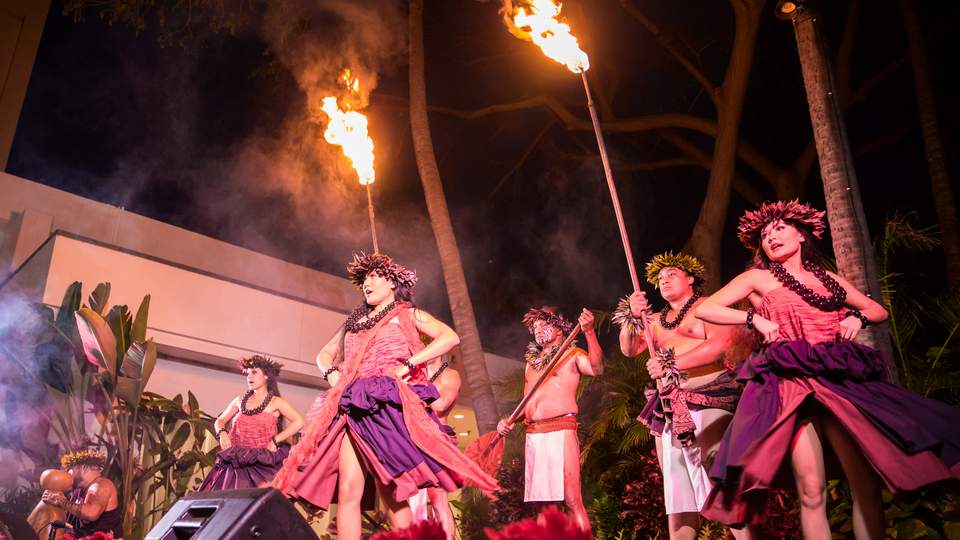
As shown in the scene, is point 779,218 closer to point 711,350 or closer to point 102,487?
point 711,350

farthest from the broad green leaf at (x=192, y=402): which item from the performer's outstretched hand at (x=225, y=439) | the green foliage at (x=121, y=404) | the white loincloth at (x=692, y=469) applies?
the white loincloth at (x=692, y=469)

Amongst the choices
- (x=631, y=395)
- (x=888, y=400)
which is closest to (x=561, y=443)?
(x=631, y=395)

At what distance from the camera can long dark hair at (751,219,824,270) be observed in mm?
3502

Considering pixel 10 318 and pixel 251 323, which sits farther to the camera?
pixel 251 323

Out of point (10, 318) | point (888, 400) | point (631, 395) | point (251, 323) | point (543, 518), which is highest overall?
point (251, 323)

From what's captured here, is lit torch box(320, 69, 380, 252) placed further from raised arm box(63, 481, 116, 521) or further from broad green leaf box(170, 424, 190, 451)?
broad green leaf box(170, 424, 190, 451)

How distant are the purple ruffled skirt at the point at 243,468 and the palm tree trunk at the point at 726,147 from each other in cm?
461

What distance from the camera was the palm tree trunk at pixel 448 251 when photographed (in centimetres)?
738

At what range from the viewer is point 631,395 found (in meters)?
6.47

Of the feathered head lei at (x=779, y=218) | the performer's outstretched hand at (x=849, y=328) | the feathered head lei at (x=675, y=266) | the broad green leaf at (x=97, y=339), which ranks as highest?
the broad green leaf at (x=97, y=339)

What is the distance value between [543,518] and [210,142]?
1051 cm

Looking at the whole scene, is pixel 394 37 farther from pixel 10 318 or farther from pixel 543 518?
pixel 543 518

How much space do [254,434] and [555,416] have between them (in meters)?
2.76

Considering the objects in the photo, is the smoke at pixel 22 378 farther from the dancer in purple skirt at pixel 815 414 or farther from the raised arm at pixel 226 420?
the dancer in purple skirt at pixel 815 414
